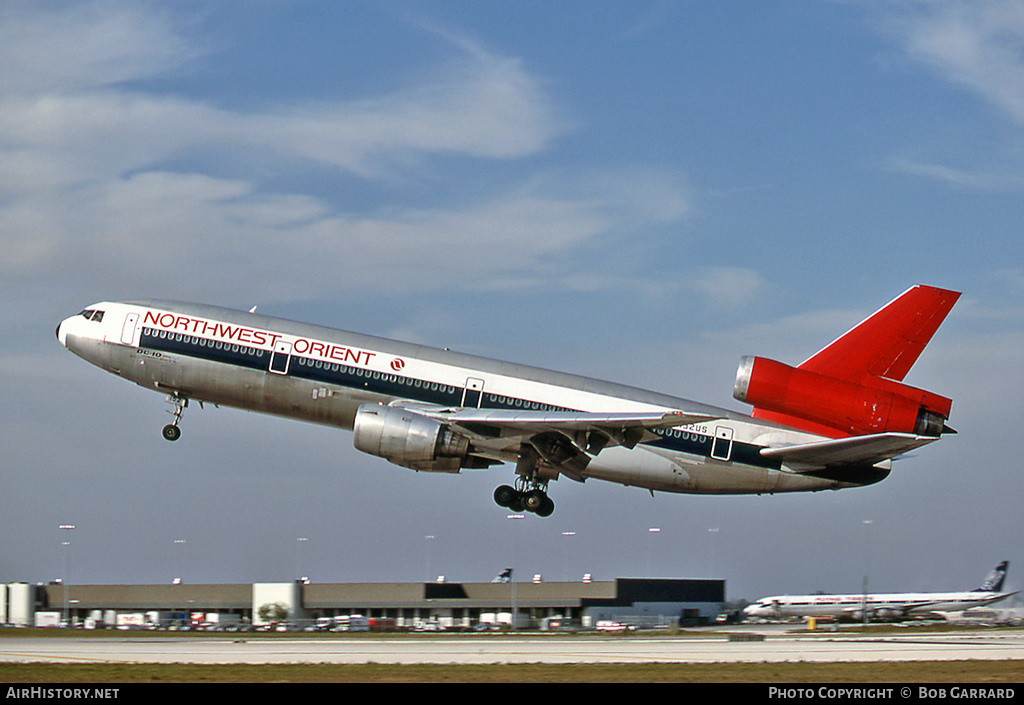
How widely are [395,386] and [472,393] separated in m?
3.03

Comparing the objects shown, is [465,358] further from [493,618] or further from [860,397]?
[493,618]

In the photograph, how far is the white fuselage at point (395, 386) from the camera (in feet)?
147

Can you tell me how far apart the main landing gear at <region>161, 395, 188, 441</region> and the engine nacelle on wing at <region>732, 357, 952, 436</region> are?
73.9 ft

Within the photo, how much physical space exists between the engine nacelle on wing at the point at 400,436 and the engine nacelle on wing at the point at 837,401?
38.9ft

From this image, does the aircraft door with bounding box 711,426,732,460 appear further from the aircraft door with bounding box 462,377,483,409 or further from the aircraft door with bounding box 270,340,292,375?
the aircraft door with bounding box 270,340,292,375

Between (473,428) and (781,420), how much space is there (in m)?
12.9

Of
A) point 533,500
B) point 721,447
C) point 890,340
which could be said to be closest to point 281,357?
point 533,500

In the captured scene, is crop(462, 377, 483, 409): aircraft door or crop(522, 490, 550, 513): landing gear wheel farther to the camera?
crop(522, 490, 550, 513): landing gear wheel

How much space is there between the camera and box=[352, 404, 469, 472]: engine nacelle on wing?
42.2m

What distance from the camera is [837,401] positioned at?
45062 millimetres

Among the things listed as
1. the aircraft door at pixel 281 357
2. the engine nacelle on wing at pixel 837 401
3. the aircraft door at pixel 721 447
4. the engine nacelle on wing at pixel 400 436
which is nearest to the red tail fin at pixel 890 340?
the engine nacelle on wing at pixel 837 401

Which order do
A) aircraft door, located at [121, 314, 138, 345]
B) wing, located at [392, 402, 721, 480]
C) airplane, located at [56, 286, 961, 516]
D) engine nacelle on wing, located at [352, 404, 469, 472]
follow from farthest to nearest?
1. aircraft door, located at [121, 314, 138, 345]
2. airplane, located at [56, 286, 961, 516]
3. engine nacelle on wing, located at [352, 404, 469, 472]
4. wing, located at [392, 402, 721, 480]

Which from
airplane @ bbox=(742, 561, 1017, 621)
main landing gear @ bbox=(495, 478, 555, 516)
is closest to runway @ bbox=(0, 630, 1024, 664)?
main landing gear @ bbox=(495, 478, 555, 516)

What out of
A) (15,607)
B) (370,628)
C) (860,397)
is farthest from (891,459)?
(15,607)
